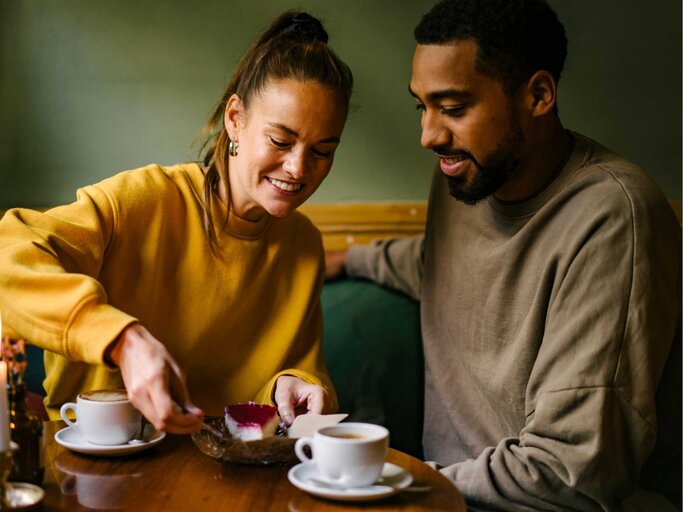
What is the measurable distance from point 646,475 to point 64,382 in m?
1.11

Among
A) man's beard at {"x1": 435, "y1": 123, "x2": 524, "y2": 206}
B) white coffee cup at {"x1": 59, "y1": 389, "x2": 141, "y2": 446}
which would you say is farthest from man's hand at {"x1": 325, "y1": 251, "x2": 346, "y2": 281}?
white coffee cup at {"x1": 59, "y1": 389, "x2": 141, "y2": 446}

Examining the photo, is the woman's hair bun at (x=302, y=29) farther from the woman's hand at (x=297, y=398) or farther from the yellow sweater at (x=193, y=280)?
the woman's hand at (x=297, y=398)

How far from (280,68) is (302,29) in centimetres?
13

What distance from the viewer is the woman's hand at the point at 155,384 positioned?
1038 mm

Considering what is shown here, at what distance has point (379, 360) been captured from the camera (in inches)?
78.0

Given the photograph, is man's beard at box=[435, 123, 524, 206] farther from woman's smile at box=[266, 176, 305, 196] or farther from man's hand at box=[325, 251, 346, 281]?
man's hand at box=[325, 251, 346, 281]

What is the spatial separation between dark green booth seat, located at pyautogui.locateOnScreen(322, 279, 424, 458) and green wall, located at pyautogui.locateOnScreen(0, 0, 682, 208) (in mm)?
409

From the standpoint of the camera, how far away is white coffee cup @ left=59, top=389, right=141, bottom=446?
3.77ft

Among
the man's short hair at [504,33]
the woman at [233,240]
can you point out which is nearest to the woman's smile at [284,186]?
the woman at [233,240]

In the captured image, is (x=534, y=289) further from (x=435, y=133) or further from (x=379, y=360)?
(x=379, y=360)

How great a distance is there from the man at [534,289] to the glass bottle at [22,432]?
0.71m

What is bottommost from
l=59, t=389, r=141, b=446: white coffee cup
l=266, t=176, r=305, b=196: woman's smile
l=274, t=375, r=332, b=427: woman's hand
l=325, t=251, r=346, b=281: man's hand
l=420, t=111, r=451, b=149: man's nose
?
l=274, t=375, r=332, b=427: woman's hand

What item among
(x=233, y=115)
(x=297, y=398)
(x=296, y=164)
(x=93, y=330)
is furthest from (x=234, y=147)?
(x=93, y=330)

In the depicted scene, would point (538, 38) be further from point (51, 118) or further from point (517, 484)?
point (51, 118)
